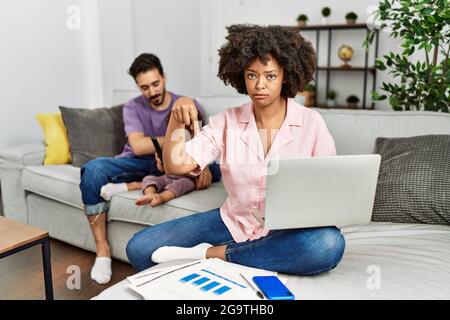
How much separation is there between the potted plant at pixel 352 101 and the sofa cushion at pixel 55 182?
306 centimetres

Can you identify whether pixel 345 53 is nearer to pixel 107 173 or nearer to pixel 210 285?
pixel 107 173

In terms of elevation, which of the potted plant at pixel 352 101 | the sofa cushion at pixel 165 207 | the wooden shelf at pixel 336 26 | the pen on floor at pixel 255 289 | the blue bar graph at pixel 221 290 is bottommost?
the sofa cushion at pixel 165 207

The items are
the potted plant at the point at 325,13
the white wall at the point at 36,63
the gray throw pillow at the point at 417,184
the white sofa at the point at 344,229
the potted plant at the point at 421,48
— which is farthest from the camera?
the potted plant at the point at 325,13

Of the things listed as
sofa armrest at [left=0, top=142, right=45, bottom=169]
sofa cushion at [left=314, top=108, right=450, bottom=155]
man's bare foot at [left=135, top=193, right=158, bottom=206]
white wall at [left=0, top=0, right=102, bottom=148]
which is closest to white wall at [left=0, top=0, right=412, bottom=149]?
white wall at [left=0, top=0, right=102, bottom=148]

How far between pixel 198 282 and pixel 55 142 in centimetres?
159

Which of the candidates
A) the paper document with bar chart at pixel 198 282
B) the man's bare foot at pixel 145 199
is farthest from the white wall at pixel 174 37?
the paper document with bar chart at pixel 198 282

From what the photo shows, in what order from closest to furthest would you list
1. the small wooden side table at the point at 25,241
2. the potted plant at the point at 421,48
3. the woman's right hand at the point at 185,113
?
the woman's right hand at the point at 185,113
the small wooden side table at the point at 25,241
the potted plant at the point at 421,48

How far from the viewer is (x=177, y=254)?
1340 mm

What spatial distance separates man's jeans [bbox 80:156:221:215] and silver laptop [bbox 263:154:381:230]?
1031 mm

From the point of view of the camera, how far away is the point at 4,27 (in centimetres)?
275

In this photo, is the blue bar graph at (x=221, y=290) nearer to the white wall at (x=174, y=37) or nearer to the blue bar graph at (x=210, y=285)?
the blue bar graph at (x=210, y=285)

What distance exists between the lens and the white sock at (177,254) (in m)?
1.34

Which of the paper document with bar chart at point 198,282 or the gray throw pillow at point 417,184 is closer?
the paper document with bar chart at point 198,282
